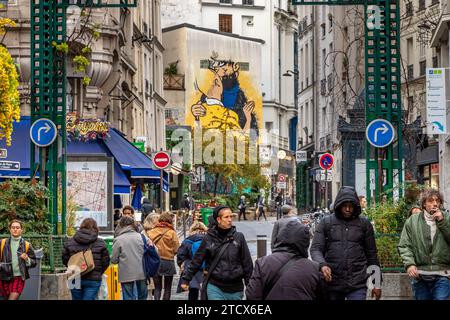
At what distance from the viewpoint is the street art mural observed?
119 meters

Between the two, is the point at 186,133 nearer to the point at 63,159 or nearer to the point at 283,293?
the point at 63,159

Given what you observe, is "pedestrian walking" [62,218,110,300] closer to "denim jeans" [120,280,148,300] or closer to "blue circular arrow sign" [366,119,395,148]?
"denim jeans" [120,280,148,300]

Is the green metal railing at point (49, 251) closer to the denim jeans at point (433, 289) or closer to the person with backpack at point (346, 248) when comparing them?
the denim jeans at point (433, 289)

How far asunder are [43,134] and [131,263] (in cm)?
595

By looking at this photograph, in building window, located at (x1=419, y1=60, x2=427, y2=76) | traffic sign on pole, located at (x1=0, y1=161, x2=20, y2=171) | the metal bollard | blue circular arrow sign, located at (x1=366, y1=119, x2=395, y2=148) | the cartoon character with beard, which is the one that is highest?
the cartoon character with beard

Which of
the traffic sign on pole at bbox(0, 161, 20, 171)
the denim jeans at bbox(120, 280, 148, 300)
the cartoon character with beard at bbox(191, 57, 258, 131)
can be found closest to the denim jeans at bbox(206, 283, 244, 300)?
the denim jeans at bbox(120, 280, 148, 300)

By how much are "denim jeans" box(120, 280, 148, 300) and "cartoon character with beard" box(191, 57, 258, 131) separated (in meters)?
97.4

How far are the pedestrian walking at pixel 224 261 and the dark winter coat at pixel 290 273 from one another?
320cm

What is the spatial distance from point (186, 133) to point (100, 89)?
51.6 meters

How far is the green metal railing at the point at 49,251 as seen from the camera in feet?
67.7

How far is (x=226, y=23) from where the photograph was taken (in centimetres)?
13625

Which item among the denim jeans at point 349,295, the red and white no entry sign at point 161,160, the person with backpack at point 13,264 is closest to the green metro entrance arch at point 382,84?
the person with backpack at point 13,264

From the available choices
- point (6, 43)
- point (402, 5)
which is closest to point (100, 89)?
point (6, 43)

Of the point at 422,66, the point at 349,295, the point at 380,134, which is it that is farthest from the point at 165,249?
the point at 422,66
